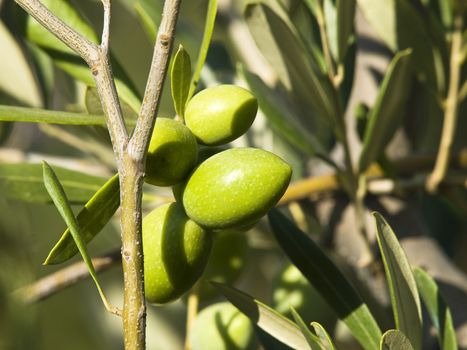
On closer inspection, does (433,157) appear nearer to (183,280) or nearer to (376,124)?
(376,124)

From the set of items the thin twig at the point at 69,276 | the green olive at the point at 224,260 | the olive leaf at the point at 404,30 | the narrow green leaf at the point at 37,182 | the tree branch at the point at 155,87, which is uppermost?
the tree branch at the point at 155,87

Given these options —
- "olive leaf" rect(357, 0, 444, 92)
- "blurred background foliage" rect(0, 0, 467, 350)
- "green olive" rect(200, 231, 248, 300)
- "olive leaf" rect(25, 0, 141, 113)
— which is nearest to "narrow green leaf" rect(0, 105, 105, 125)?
"blurred background foliage" rect(0, 0, 467, 350)

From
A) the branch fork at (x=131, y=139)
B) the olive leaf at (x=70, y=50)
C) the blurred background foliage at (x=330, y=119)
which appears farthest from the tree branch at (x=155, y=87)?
the olive leaf at (x=70, y=50)

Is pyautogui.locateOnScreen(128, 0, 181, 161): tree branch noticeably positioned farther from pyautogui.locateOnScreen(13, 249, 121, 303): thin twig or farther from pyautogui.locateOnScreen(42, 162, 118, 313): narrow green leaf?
pyautogui.locateOnScreen(13, 249, 121, 303): thin twig

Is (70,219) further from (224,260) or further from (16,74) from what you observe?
(16,74)

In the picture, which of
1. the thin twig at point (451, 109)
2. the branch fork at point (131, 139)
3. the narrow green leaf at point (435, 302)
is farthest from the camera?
the thin twig at point (451, 109)

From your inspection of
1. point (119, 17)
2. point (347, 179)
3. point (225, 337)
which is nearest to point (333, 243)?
point (347, 179)

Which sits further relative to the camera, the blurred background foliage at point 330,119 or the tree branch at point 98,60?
the blurred background foliage at point 330,119

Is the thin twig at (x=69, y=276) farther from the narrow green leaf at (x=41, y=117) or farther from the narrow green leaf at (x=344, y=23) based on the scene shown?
the narrow green leaf at (x=344, y=23)
